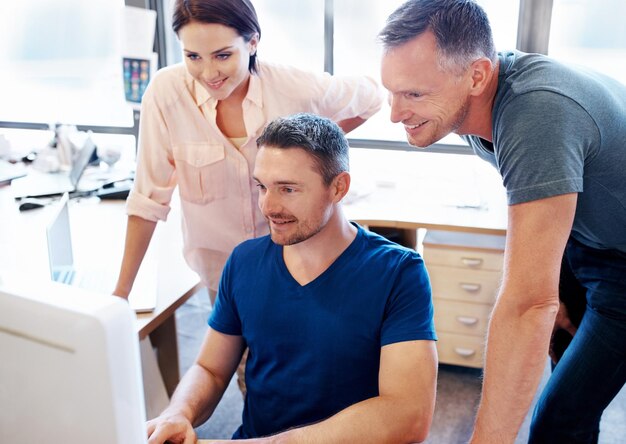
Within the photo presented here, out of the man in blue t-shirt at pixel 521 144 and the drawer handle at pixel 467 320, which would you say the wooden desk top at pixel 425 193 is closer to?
the drawer handle at pixel 467 320

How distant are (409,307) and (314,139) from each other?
42cm

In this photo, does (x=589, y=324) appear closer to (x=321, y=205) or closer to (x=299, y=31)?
(x=321, y=205)

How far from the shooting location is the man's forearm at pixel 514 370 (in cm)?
114

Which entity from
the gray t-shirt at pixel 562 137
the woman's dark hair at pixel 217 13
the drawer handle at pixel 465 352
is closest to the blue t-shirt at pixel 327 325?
the gray t-shirt at pixel 562 137

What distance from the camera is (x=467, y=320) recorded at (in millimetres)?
2717

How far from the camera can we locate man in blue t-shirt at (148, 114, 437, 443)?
1.38 m

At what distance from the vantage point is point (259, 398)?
4.99 ft

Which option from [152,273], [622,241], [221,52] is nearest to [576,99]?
[622,241]

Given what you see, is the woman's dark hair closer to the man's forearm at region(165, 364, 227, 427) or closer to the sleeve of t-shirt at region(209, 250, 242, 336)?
the sleeve of t-shirt at region(209, 250, 242, 336)

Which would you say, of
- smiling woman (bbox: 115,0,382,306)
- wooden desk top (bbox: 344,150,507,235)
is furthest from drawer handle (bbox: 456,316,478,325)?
smiling woman (bbox: 115,0,382,306)

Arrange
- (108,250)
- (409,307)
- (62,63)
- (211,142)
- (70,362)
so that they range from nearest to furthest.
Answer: (70,362)
(409,307)
(211,142)
(108,250)
(62,63)

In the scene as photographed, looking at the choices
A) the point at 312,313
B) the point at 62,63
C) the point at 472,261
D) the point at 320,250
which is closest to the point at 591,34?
the point at 472,261

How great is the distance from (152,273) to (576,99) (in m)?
1.37

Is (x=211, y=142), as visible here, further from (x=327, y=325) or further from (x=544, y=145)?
(x=544, y=145)
